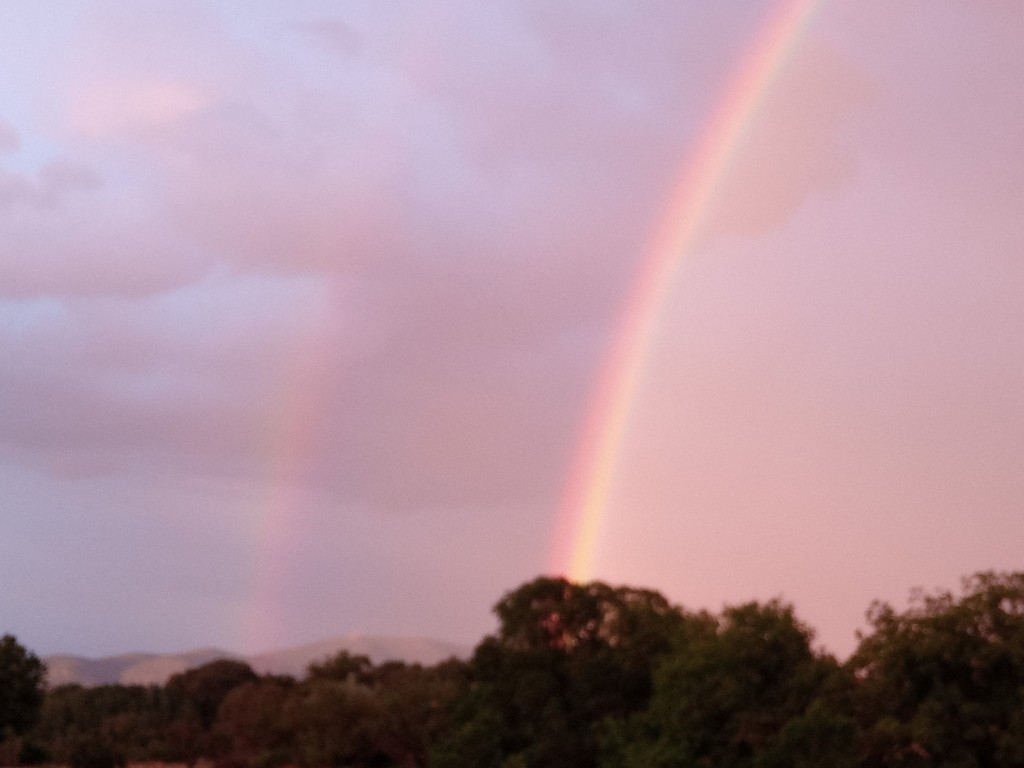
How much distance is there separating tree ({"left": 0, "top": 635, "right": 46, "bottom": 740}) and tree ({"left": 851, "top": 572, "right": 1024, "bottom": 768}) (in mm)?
52831

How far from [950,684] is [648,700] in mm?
16103

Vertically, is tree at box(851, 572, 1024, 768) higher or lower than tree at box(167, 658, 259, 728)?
lower

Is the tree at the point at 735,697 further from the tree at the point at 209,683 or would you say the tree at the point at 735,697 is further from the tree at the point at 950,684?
the tree at the point at 209,683

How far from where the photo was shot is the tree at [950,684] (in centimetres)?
5762

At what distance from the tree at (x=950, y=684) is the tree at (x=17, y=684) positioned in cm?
5283

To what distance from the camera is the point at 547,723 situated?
226 feet

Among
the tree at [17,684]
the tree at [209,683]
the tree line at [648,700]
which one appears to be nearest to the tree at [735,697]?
the tree line at [648,700]

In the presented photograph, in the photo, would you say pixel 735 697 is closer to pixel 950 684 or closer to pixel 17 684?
pixel 950 684

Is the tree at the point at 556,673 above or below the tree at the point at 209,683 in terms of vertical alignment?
below

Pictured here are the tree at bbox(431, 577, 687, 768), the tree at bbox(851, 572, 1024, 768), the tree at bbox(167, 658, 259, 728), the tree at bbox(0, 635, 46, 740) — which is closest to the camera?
the tree at bbox(851, 572, 1024, 768)

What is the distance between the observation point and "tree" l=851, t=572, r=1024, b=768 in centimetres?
5762

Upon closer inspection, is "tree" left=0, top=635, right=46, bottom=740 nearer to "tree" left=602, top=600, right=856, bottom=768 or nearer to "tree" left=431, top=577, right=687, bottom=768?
"tree" left=431, top=577, right=687, bottom=768

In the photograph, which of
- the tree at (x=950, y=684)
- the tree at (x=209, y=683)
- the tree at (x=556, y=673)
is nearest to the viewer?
the tree at (x=950, y=684)

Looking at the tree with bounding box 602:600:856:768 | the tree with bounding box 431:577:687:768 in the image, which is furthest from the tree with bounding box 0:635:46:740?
the tree with bounding box 602:600:856:768
